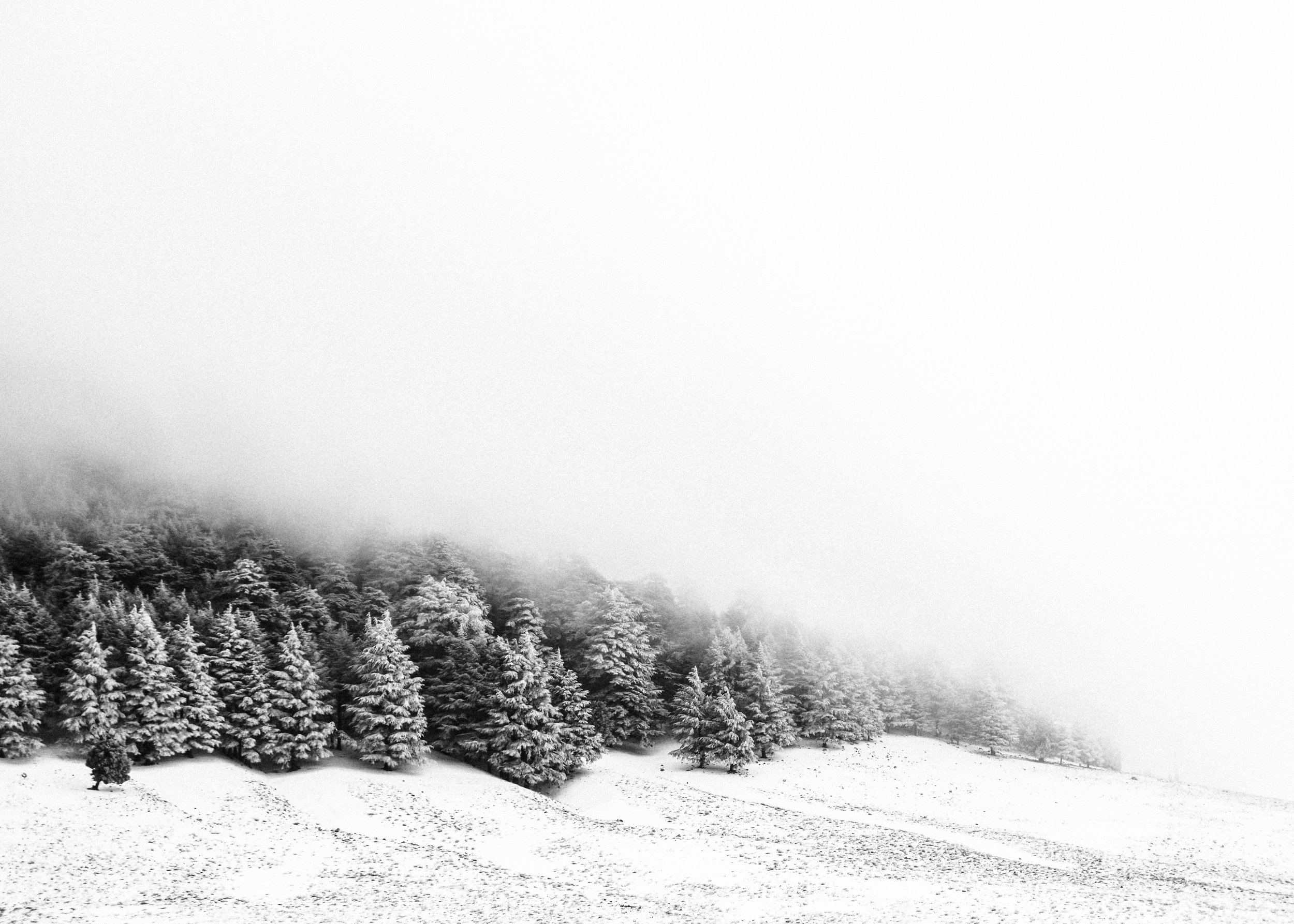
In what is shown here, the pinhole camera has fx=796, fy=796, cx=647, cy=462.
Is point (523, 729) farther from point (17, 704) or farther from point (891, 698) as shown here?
point (891, 698)

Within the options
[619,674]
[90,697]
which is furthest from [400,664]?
[619,674]

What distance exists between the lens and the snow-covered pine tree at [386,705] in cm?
4312

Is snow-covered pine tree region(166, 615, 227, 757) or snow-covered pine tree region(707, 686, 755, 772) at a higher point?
snow-covered pine tree region(166, 615, 227, 757)

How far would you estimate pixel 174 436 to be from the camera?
94.6m

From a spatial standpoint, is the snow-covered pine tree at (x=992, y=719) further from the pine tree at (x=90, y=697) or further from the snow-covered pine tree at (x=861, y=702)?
the pine tree at (x=90, y=697)

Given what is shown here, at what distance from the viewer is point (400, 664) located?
151 feet

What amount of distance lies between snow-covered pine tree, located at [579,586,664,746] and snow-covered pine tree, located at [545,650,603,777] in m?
6.15

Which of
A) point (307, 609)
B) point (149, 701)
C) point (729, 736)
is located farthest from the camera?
point (307, 609)

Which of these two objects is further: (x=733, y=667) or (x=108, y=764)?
(x=733, y=667)

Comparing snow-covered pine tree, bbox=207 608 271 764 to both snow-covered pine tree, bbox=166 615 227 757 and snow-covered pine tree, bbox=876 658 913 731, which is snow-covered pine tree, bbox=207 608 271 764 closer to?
snow-covered pine tree, bbox=166 615 227 757

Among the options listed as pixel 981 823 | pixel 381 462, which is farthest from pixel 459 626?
pixel 381 462

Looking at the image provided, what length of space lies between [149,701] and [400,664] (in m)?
12.3

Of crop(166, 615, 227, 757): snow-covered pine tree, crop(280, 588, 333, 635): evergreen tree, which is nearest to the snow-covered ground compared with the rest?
crop(166, 615, 227, 757): snow-covered pine tree

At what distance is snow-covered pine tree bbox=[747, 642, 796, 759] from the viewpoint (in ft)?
186
